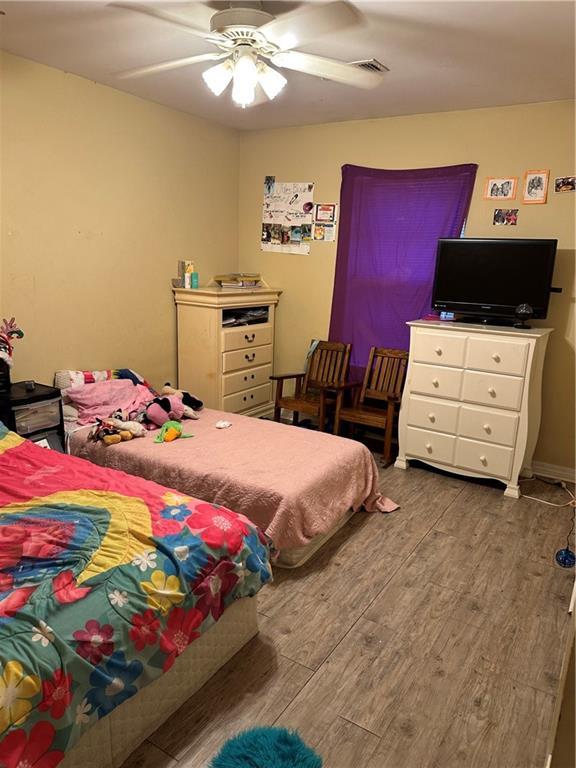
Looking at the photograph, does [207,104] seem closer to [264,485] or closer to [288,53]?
[288,53]

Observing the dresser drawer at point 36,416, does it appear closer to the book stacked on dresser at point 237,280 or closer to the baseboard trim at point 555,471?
the book stacked on dresser at point 237,280

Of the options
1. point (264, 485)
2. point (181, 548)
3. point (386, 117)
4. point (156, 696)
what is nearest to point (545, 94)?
point (386, 117)

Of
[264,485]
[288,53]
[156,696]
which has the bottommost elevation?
[156,696]

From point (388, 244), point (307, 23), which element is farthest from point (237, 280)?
point (307, 23)

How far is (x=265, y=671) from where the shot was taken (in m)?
1.91

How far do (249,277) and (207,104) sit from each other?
4.70ft

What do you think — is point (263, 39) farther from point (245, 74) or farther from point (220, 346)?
point (220, 346)

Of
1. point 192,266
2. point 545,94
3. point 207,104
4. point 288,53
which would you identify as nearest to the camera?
point 288,53

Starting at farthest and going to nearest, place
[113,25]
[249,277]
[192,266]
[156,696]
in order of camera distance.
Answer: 1. [249,277]
2. [192,266]
3. [113,25]
4. [156,696]

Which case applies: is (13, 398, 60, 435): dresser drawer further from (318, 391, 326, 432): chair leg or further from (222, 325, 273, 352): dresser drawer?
(318, 391, 326, 432): chair leg

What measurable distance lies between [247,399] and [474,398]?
193 cm

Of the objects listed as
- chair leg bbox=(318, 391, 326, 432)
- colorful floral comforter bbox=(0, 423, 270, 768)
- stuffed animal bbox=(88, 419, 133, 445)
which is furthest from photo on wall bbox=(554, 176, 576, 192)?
stuffed animal bbox=(88, 419, 133, 445)

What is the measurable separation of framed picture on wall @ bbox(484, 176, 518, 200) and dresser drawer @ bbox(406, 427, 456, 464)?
172 centimetres

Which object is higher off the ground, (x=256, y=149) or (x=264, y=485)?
(x=256, y=149)
